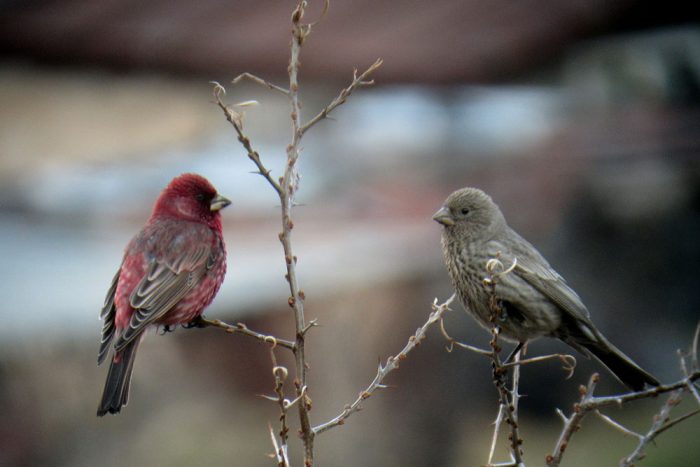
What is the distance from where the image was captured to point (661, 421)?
119 inches

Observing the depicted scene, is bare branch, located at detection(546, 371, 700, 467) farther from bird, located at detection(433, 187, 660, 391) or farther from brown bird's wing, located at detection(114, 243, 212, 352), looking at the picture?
brown bird's wing, located at detection(114, 243, 212, 352)

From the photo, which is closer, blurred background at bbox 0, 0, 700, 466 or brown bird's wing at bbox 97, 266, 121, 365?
brown bird's wing at bbox 97, 266, 121, 365

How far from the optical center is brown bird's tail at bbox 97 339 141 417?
3.89 metres

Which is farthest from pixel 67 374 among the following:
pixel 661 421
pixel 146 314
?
pixel 661 421

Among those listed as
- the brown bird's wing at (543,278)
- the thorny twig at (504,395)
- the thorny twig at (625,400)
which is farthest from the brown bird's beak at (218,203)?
the thorny twig at (625,400)

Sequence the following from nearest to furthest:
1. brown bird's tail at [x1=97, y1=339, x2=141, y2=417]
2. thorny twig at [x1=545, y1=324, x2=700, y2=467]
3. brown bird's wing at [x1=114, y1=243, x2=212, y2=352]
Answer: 1. thorny twig at [x1=545, y1=324, x2=700, y2=467]
2. brown bird's tail at [x1=97, y1=339, x2=141, y2=417]
3. brown bird's wing at [x1=114, y1=243, x2=212, y2=352]

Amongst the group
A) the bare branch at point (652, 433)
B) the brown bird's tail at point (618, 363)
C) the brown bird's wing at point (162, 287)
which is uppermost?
the brown bird's wing at point (162, 287)

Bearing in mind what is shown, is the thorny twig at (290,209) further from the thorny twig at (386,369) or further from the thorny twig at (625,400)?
the thorny twig at (625,400)

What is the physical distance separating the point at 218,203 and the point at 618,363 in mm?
1952

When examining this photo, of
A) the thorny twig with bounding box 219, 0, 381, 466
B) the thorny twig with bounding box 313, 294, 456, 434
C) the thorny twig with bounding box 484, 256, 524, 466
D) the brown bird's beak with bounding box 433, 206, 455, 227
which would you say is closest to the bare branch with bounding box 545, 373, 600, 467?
the thorny twig with bounding box 484, 256, 524, 466

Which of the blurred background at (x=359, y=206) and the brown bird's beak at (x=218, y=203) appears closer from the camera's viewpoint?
the brown bird's beak at (x=218, y=203)

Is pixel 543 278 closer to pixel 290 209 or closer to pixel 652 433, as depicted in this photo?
pixel 652 433

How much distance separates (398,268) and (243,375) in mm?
2068

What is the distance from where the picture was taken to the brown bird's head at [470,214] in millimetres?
4477
